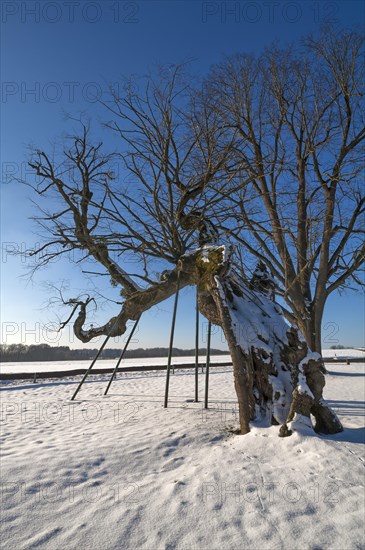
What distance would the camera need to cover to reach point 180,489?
10.2 feet

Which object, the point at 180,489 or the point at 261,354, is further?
the point at 261,354

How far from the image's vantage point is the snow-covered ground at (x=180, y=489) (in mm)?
2426

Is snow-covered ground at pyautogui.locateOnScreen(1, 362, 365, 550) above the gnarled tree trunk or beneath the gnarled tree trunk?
beneath

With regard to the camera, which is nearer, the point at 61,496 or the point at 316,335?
the point at 61,496

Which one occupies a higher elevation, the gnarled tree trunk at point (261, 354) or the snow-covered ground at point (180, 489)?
the gnarled tree trunk at point (261, 354)

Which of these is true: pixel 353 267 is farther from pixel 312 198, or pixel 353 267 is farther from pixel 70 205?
pixel 70 205

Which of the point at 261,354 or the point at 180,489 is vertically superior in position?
the point at 261,354

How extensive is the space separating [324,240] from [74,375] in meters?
14.1

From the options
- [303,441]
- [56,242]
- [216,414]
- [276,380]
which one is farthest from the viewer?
[56,242]

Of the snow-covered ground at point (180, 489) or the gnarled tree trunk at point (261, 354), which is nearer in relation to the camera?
the snow-covered ground at point (180, 489)

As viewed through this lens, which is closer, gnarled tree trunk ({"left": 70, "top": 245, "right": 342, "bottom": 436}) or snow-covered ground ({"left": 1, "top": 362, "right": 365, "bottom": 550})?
snow-covered ground ({"left": 1, "top": 362, "right": 365, "bottom": 550})

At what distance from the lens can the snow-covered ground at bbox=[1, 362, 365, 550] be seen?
243 centimetres

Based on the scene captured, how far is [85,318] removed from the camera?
8828 mm

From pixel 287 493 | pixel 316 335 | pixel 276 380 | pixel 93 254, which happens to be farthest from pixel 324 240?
pixel 287 493
